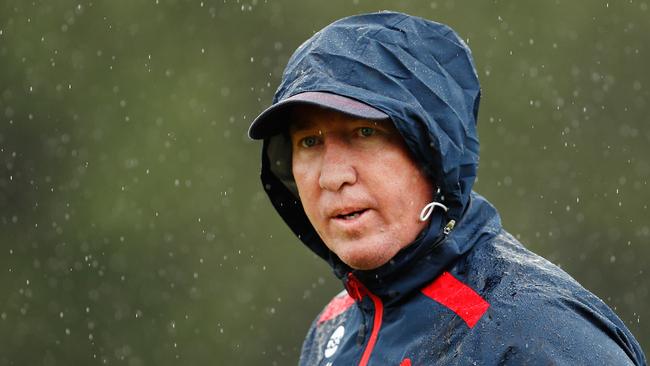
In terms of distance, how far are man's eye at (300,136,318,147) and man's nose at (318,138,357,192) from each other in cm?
7

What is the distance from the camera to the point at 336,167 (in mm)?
2742

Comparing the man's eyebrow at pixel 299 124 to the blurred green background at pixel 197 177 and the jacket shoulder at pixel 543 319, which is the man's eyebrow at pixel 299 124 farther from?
the blurred green background at pixel 197 177

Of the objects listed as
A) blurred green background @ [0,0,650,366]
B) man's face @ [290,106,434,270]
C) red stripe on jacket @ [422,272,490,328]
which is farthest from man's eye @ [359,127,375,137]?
blurred green background @ [0,0,650,366]

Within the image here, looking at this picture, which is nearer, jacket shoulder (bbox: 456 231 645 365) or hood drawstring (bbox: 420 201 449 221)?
jacket shoulder (bbox: 456 231 645 365)

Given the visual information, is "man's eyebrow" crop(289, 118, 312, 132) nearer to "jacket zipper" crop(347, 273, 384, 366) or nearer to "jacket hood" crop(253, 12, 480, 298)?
"jacket hood" crop(253, 12, 480, 298)

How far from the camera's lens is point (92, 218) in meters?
11.1

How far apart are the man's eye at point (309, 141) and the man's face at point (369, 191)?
7 cm

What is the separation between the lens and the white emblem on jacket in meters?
3.11

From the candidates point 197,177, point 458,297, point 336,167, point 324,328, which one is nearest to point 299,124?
point 336,167

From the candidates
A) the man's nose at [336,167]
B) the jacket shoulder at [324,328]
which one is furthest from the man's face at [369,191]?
the jacket shoulder at [324,328]

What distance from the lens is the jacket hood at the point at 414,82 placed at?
2695 mm

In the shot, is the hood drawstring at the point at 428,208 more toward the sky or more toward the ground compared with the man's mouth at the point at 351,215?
more toward the ground

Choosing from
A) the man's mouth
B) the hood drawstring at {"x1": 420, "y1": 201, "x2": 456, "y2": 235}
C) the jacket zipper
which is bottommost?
the jacket zipper

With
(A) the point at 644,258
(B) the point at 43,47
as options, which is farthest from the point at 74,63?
(A) the point at 644,258
